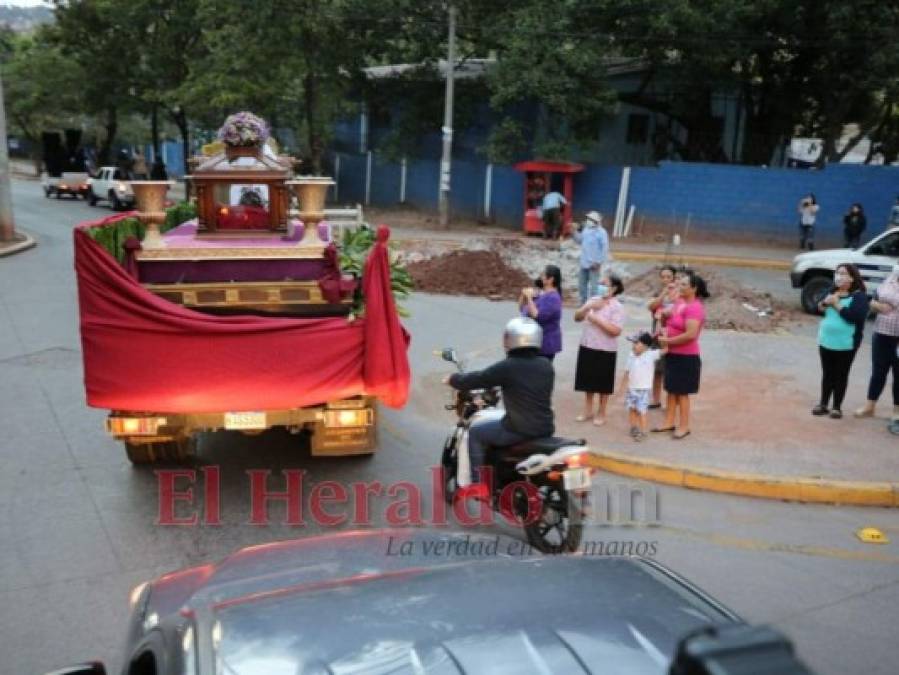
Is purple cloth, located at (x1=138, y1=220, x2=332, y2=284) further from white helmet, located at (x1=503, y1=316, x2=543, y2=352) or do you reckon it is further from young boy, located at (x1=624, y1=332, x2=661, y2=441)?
young boy, located at (x1=624, y1=332, x2=661, y2=441)

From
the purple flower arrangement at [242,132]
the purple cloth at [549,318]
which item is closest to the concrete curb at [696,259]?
the purple cloth at [549,318]

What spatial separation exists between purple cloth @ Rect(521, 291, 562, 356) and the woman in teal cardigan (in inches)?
107

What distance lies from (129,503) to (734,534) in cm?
475

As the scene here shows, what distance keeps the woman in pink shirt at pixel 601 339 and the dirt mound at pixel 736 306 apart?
6.44m

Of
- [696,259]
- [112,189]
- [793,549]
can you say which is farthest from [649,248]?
[793,549]

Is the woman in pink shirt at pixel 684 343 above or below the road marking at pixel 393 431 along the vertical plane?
above

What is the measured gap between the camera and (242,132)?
9.14 m

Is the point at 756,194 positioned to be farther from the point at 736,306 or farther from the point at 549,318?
the point at 549,318

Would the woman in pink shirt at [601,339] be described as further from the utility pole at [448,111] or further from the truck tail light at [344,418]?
the utility pole at [448,111]

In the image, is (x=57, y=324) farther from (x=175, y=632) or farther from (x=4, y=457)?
(x=175, y=632)

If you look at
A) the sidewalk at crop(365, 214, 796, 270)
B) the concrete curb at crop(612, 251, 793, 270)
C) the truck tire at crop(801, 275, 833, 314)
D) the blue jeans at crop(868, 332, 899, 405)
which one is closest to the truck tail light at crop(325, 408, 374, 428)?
the blue jeans at crop(868, 332, 899, 405)

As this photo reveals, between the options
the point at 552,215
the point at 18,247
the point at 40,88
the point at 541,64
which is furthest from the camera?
the point at 40,88

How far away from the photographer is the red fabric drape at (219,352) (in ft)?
22.2

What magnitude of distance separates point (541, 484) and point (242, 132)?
16.7ft
